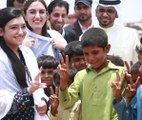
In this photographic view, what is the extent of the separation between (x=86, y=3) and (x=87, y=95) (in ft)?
8.28

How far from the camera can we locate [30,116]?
13.4 feet

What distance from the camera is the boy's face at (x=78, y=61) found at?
5020 millimetres

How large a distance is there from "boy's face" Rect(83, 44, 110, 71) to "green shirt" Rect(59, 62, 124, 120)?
5 cm

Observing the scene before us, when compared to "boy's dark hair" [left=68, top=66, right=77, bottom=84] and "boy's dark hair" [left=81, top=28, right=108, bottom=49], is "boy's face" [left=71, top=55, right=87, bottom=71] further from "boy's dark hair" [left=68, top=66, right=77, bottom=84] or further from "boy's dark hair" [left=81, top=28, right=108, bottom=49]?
"boy's dark hair" [left=81, top=28, right=108, bottom=49]

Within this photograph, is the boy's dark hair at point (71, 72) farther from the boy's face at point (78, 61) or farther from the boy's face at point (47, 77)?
the boy's face at point (47, 77)

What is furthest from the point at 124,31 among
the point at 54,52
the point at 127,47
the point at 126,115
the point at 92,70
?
the point at 126,115

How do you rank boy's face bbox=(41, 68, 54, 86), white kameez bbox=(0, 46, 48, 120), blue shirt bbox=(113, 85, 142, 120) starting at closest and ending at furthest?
blue shirt bbox=(113, 85, 142, 120) → white kameez bbox=(0, 46, 48, 120) → boy's face bbox=(41, 68, 54, 86)

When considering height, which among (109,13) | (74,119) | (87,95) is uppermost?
(109,13)

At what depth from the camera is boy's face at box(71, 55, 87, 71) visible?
198 inches

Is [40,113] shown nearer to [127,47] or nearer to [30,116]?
[30,116]

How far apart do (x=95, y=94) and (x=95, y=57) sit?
33 centimetres

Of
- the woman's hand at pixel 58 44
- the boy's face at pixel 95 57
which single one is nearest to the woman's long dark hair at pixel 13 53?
the boy's face at pixel 95 57

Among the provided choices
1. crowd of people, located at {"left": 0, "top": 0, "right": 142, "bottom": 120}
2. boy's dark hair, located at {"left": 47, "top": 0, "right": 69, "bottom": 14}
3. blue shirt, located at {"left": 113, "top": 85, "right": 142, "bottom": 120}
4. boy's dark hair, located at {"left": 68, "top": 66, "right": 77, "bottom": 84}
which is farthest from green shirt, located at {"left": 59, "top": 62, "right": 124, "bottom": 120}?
boy's dark hair, located at {"left": 47, "top": 0, "right": 69, "bottom": 14}

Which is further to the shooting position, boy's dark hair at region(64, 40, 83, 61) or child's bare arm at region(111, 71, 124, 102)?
boy's dark hair at region(64, 40, 83, 61)
